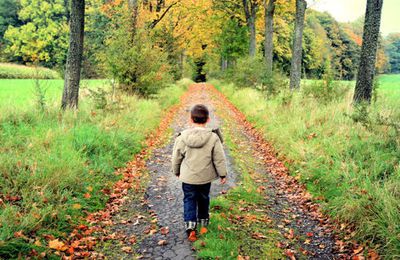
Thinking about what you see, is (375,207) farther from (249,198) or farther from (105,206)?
(105,206)

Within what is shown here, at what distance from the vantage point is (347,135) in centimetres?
804

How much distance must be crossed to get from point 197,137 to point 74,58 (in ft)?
22.8

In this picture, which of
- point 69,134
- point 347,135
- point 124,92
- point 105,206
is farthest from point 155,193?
point 124,92

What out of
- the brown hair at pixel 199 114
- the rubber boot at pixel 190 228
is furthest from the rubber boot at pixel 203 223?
the brown hair at pixel 199 114

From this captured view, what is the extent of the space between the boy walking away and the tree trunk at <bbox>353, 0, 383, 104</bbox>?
6539mm

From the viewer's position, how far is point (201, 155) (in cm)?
482

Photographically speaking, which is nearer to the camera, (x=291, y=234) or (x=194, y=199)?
(x=194, y=199)

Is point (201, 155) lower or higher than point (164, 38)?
lower

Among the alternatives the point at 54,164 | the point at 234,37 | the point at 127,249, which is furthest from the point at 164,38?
the point at 127,249

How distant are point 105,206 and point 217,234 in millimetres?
2268

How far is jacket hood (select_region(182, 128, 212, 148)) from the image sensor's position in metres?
4.77

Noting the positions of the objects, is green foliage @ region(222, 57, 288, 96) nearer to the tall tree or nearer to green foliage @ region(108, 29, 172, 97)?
the tall tree

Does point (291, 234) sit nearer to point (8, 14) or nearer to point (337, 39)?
point (337, 39)

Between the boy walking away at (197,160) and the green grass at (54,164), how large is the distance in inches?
70.1
